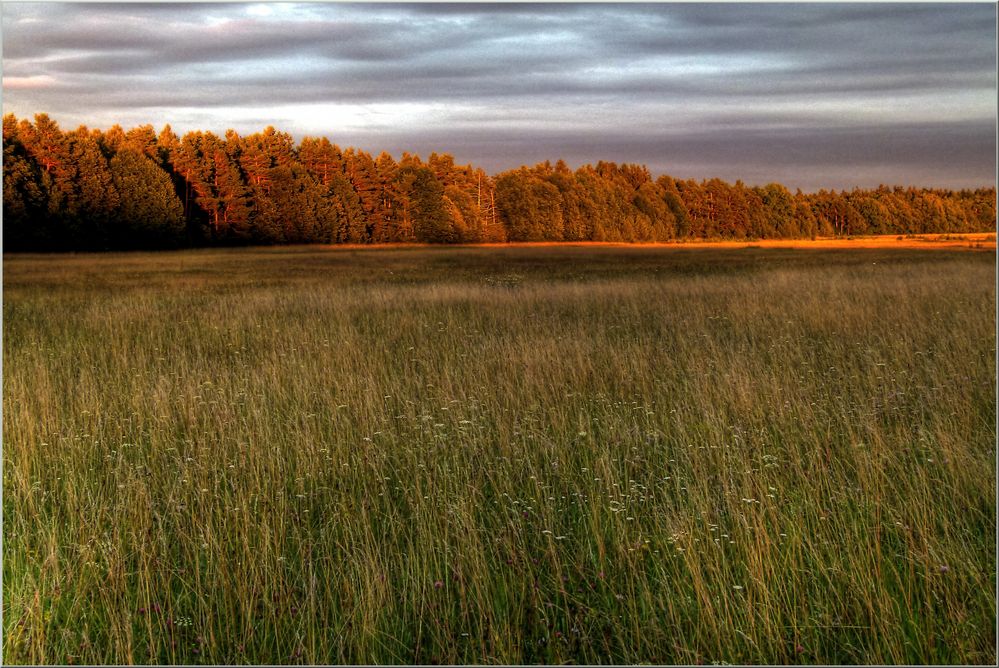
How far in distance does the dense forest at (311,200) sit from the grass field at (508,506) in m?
51.0

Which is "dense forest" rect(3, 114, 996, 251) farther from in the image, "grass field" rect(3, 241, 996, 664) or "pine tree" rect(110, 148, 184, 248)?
"grass field" rect(3, 241, 996, 664)

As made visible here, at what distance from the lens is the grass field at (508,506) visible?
13.2ft

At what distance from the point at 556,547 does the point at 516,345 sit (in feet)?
24.6

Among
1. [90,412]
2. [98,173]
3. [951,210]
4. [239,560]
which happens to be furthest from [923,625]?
[951,210]

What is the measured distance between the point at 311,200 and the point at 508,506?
65138 millimetres

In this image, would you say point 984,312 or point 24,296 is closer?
point 984,312

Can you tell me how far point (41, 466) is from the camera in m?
6.57

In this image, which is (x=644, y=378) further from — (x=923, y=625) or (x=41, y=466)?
(x=41, y=466)

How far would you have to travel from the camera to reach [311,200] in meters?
67.1

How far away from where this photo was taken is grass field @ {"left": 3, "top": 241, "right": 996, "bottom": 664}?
401 cm

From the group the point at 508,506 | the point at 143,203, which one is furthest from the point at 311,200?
the point at 508,506

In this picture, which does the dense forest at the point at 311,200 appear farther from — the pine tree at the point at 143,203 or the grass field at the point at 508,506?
the grass field at the point at 508,506

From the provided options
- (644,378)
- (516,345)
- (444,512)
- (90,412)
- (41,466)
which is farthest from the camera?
(516,345)

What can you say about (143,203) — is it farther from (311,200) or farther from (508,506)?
(508,506)
